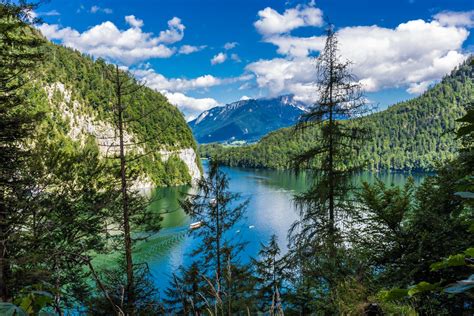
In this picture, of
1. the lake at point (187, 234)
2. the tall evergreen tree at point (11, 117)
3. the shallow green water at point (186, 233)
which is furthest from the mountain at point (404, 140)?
the tall evergreen tree at point (11, 117)

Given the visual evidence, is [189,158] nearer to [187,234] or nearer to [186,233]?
[187,234]

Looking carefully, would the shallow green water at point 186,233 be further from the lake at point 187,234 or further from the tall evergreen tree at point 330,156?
the tall evergreen tree at point 330,156

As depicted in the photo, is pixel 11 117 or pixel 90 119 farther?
pixel 90 119

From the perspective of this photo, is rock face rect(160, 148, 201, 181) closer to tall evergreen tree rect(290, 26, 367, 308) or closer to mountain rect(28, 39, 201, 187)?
mountain rect(28, 39, 201, 187)

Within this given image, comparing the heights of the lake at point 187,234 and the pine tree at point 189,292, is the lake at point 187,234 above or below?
below

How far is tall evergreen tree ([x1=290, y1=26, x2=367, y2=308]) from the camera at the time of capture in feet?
31.5

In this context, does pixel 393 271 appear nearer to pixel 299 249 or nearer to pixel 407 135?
pixel 299 249

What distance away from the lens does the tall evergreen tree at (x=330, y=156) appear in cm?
959

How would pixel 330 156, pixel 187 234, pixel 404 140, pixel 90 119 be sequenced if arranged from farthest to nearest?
1. pixel 404 140
2. pixel 90 119
3. pixel 187 234
4. pixel 330 156

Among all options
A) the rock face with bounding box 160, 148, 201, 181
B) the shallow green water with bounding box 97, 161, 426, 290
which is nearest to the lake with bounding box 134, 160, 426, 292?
the shallow green water with bounding box 97, 161, 426, 290

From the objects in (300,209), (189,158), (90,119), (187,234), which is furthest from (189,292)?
(90,119)

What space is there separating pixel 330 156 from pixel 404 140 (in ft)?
566

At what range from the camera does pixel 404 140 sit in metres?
162

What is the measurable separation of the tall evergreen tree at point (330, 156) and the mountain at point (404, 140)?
99674 mm
